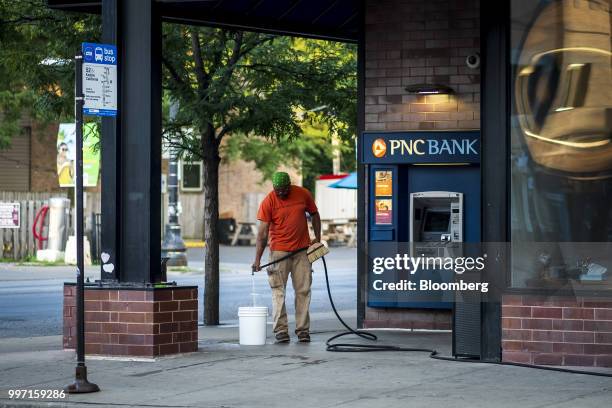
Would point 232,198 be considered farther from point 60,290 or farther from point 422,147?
point 422,147

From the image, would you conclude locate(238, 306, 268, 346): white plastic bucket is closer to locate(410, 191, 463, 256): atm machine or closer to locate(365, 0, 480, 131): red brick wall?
locate(410, 191, 463, 256): atm machine

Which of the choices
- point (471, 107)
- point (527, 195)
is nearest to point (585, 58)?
point (527, 195)

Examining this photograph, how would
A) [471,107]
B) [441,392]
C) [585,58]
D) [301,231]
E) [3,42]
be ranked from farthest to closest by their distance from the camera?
[3,42]
[471,107]
[301,231]
[585,58]
[441,392]

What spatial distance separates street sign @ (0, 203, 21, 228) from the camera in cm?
3212

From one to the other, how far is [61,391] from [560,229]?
492cm

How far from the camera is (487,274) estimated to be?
11875 millimetres

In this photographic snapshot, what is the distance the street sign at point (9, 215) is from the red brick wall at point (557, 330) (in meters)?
22.7

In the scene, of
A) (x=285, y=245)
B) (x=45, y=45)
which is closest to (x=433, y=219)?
(x=285, y=245)

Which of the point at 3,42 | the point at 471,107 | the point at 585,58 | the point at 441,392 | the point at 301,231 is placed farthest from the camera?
the point at 3,42

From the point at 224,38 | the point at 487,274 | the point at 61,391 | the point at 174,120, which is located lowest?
the point at 61,391

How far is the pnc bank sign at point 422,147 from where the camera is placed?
15141mm

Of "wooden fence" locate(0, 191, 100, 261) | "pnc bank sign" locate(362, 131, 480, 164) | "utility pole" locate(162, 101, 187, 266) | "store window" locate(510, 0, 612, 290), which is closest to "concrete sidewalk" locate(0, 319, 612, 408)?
"store window" locate(510, 0, 612, 290)

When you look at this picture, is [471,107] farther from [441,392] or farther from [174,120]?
[441,392]

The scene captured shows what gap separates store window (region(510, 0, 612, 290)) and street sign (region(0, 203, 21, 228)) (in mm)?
22593
